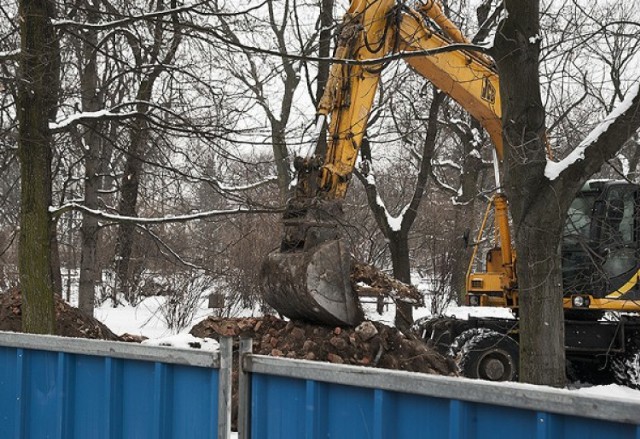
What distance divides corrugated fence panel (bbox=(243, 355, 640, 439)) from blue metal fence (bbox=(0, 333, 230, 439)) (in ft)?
0.97

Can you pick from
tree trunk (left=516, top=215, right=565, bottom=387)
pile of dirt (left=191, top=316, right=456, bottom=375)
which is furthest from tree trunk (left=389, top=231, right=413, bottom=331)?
tree trunk (left=516, top=215, right=565, bottom=387)

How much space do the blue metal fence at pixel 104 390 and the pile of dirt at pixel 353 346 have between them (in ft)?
14.2

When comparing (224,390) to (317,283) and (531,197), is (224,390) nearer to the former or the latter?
(531,197)

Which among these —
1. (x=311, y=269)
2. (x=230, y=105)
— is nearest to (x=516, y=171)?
(x=311, y=269)

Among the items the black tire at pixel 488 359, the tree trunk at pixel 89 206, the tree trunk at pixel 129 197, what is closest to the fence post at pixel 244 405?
the tree trunk at pixel 129 197

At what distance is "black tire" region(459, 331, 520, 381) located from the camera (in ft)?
37.3

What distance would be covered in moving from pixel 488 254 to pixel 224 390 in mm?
10355

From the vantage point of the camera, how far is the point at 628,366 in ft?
37.8

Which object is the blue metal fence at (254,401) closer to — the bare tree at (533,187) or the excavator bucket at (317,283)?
the bare tree at (533,187)

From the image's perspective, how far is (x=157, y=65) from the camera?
8984 mm

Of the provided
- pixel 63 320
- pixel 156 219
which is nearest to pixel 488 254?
pixel 156 219

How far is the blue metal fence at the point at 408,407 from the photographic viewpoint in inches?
110

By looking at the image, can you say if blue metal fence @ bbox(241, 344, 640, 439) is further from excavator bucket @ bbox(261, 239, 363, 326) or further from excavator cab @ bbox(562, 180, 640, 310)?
excavator cab @ bbox(562, 180, 640, 310)

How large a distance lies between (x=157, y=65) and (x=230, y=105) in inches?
43.2
